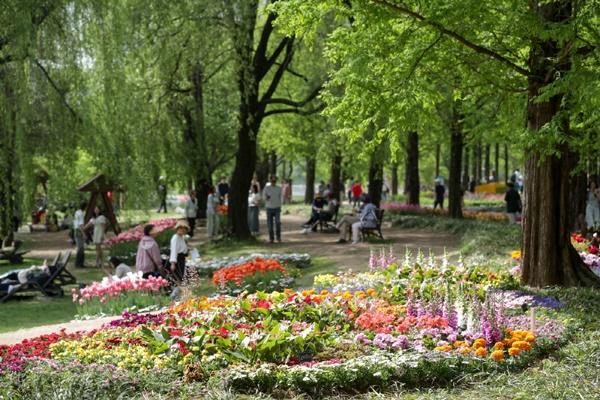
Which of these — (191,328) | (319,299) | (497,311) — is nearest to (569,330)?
(497,311)

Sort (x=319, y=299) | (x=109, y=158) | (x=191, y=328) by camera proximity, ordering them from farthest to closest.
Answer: (x=109, y=158), (x=319, y=299), (x=191, y=328)

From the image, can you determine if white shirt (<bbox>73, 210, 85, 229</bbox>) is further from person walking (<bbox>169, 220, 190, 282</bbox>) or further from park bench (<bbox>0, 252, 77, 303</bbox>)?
person walking (<bbox>169, 220, 190, 282</bbox>)

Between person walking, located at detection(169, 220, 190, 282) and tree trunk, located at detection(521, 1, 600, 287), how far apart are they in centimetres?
545

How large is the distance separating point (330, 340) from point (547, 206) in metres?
4.76

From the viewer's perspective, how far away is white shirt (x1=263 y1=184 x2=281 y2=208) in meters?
21.9

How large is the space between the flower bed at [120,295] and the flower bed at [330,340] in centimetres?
266

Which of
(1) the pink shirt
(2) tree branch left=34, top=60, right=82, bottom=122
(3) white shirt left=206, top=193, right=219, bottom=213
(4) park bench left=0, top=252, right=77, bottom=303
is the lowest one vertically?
(4) park bench left=0, top=252, right=77, bottom=303

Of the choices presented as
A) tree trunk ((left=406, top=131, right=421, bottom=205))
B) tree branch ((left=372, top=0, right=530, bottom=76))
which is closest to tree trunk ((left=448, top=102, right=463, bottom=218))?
tree trunk ((left=406, top=131, right=421, bottom=205))

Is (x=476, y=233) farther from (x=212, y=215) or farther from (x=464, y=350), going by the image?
(x=464, y=350)

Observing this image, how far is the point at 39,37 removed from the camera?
14.4 meters

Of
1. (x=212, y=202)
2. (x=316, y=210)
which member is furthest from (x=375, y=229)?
(x=212, y=202)

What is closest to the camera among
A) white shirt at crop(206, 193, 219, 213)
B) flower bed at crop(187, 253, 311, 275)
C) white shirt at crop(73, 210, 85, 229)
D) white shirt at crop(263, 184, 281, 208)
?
flower bed at crop(187, 253, 311, 275)

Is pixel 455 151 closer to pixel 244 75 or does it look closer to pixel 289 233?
pixel 289 233

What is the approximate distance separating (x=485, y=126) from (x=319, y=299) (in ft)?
15.6
